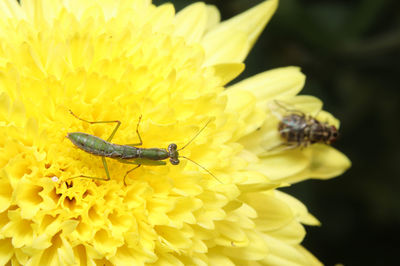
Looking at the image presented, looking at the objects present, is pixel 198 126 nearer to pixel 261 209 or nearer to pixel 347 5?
pixel 261 209

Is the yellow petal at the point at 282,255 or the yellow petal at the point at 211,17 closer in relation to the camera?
the yellow petal at the point at 282,255

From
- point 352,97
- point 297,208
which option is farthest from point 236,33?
point 352,97

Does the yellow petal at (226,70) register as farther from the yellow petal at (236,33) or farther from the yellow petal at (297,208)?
the yellow petal at (297,208)

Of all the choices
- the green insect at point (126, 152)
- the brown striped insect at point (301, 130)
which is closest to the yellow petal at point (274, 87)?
the brown striped insect at point (301, 130)

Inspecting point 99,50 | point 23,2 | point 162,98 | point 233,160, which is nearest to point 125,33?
point 99,50

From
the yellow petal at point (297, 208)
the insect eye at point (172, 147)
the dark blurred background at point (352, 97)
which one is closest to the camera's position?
the insect eye at point (172, 147)

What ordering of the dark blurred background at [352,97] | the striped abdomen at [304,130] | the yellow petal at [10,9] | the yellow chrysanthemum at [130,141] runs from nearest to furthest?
the yellow chrysanthemum at [130,141] < the yellow petal at [10,9] < the striped abdomen at [304,130] < the dark blurred background at [352,97]

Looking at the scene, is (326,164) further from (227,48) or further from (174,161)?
(174,161)
